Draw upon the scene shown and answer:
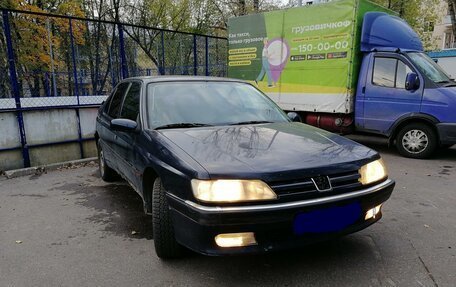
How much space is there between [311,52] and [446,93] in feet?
9.41

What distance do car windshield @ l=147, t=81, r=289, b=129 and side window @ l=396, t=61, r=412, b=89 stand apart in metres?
4.10

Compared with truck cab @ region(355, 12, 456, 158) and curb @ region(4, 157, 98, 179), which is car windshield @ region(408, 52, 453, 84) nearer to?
truck cab @ region(355, 12, 456, 158)

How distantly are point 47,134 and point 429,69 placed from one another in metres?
7.51

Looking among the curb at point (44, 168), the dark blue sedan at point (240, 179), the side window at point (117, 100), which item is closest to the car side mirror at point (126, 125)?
the dark blue sedan at point (240, 179)

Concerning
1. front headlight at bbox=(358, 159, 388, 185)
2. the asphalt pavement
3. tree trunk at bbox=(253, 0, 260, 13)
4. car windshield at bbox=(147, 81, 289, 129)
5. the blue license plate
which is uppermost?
tree trunk at bbox=(253, 0, 260, 13)

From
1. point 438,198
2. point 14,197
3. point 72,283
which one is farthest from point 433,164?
point 14,197

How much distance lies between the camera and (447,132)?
20.5 feet

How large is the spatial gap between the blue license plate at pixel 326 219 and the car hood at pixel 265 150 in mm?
264

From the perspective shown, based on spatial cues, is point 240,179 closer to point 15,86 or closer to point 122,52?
point 15,86

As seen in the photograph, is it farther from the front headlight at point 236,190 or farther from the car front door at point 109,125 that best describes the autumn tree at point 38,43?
the front headlight at point 236,190

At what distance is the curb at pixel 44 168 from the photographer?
227 inches

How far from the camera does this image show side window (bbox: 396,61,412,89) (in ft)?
21.8

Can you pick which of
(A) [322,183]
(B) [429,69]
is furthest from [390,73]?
(A) [322,183]

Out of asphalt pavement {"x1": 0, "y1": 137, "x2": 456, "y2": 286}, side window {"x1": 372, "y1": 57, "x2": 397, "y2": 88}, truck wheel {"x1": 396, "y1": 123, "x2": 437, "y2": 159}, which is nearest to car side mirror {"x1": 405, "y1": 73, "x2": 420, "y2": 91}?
side window {"x1": 372, "y1": 57, "x2": 397, "y2": 88}
